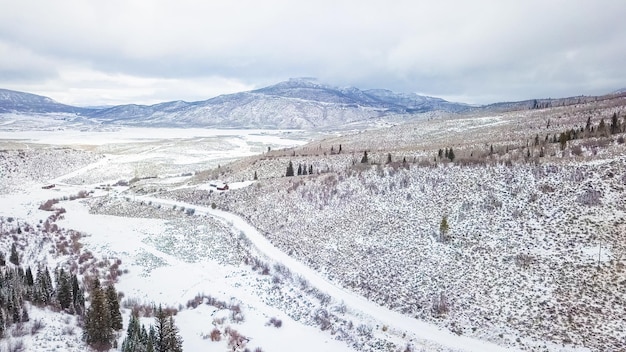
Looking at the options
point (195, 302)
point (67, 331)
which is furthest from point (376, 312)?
point (67, 331)

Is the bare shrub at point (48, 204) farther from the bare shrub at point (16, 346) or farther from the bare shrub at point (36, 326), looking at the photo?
the bare shrub at point (16, 346)

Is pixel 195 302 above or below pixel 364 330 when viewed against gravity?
below

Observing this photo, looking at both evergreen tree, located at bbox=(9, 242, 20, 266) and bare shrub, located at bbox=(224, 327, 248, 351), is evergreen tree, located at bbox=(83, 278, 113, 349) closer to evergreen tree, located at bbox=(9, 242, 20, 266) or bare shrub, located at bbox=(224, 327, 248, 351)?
bare shrub, located at bbox=(224, 327, 248, 351)

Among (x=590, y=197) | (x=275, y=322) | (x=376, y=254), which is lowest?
(x=275, y=322)

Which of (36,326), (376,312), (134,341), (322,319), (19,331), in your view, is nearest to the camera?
(19,331)

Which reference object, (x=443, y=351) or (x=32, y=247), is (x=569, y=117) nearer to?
(x=443, y=351)

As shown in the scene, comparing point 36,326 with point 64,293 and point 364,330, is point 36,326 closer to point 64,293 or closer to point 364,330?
point 64,293

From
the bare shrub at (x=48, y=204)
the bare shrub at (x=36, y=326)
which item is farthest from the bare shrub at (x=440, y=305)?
the bare shrub at (x=48, y=204)

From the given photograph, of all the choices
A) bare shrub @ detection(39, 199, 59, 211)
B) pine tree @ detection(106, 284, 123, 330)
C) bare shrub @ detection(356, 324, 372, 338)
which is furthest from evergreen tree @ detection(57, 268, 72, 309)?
bare shrub @ detection(39, 199, 59, 211)
